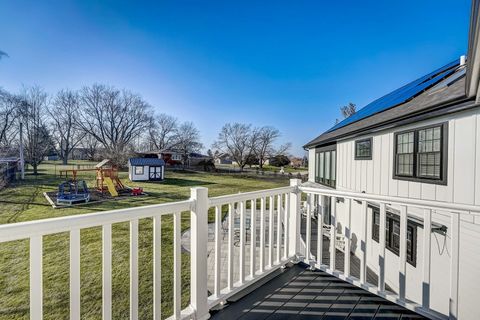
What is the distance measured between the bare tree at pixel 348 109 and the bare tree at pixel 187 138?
20073 millimetres

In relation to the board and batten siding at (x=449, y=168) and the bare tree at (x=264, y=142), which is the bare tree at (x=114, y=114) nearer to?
the bare tree at (x=264, y=142)

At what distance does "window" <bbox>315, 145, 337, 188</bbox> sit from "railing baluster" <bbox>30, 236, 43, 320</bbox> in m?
9.64

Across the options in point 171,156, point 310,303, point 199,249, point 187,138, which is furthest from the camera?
point 187,138

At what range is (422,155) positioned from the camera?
482cm

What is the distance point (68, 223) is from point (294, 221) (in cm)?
236

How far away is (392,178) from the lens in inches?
226

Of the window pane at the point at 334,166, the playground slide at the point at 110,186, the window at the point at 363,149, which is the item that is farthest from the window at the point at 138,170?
the window at the point at 363,149

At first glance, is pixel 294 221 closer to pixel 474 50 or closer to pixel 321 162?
pixel 474 50

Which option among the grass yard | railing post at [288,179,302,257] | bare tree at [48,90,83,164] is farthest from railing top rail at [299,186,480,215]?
bare tree at [48,90,83,164]

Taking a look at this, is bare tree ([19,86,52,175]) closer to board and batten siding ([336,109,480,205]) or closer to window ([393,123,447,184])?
board and batten siding ([336,109,480,205])

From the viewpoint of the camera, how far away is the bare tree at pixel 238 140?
3409 cm

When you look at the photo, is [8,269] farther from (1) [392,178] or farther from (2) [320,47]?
(2) [320,47]

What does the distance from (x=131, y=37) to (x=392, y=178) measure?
29.7 ft

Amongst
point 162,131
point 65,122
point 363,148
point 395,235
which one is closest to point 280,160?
point 162,131
